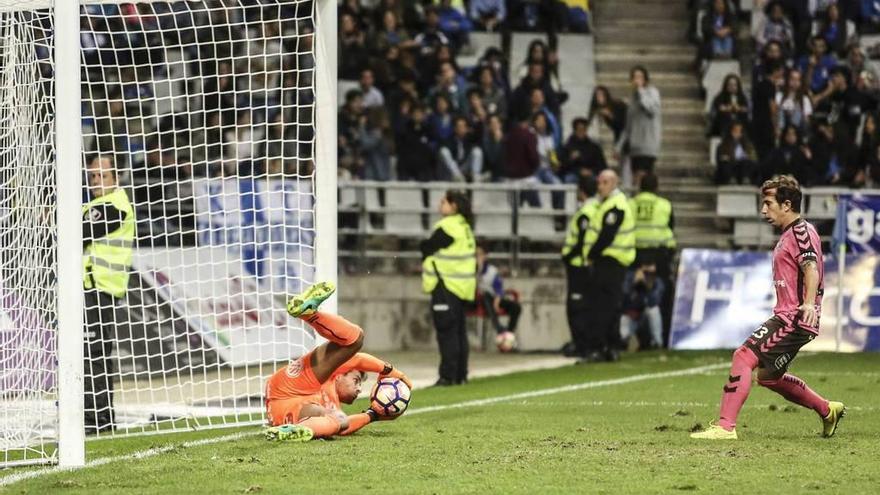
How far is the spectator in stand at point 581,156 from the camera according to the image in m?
22.5

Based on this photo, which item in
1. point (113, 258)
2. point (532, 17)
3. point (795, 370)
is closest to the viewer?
point (113, 258)

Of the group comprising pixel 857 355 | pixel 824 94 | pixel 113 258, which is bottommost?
pixel 857 355

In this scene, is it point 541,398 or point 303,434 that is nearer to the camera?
point 303,434

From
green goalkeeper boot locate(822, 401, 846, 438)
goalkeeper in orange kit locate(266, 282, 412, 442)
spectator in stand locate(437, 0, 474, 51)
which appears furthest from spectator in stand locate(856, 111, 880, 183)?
goalkeeper in orange kit locate(266, 282, 412, 442)

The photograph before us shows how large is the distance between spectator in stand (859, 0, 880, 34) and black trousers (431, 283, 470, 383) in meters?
12.0

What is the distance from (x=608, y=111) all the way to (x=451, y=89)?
86.6 inches

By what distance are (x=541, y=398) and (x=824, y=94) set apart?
11041mm

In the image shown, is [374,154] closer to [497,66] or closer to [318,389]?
[497,66]

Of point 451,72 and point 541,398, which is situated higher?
point 451,72

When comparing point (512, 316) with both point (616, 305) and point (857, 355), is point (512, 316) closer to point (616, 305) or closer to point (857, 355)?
point (616, 305)

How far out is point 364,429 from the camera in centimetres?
1187

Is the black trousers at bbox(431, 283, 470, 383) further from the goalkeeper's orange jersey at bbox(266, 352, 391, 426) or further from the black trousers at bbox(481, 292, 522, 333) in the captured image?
the goalkeeper's orange jersey at bbox(266, 352, 391, 426)

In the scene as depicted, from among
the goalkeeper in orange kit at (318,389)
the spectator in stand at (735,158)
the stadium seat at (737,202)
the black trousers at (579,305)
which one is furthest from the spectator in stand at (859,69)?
the goalkeeper in orange kit at (318,389)

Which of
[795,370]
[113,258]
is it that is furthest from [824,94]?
[113,258]
